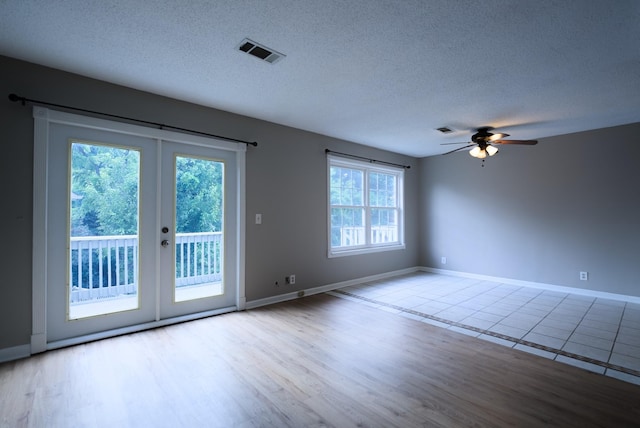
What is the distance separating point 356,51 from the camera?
247 centimetres

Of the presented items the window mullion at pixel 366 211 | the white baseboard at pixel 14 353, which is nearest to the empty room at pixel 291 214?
the white baseboard at pixel 14 353

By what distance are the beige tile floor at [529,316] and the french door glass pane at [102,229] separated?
113 inches

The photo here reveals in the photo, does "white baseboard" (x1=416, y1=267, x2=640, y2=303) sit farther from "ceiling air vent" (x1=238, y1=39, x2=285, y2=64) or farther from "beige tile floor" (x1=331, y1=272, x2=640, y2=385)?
"ceiling air vent" (x1=238, y1=39, x2=285, y2=64)

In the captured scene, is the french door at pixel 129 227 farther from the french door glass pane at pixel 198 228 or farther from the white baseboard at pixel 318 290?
the white baseboard at pixel 318 290

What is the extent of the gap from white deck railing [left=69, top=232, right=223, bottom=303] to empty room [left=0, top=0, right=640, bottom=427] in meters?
0.02

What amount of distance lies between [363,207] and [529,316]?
2.97 meters

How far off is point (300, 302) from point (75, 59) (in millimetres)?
3570

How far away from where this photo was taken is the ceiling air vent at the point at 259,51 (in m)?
2.36

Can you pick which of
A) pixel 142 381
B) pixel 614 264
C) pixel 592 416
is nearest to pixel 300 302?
pixel 142 381

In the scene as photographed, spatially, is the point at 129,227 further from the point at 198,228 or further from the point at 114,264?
the point at 198,228

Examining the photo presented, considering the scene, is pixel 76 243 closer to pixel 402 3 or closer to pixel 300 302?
pixel 300 302

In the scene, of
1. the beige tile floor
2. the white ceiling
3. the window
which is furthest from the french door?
the beige tile floor

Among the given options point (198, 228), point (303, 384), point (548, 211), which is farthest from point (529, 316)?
point (198, 228)

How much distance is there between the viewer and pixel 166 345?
2.88 metres
